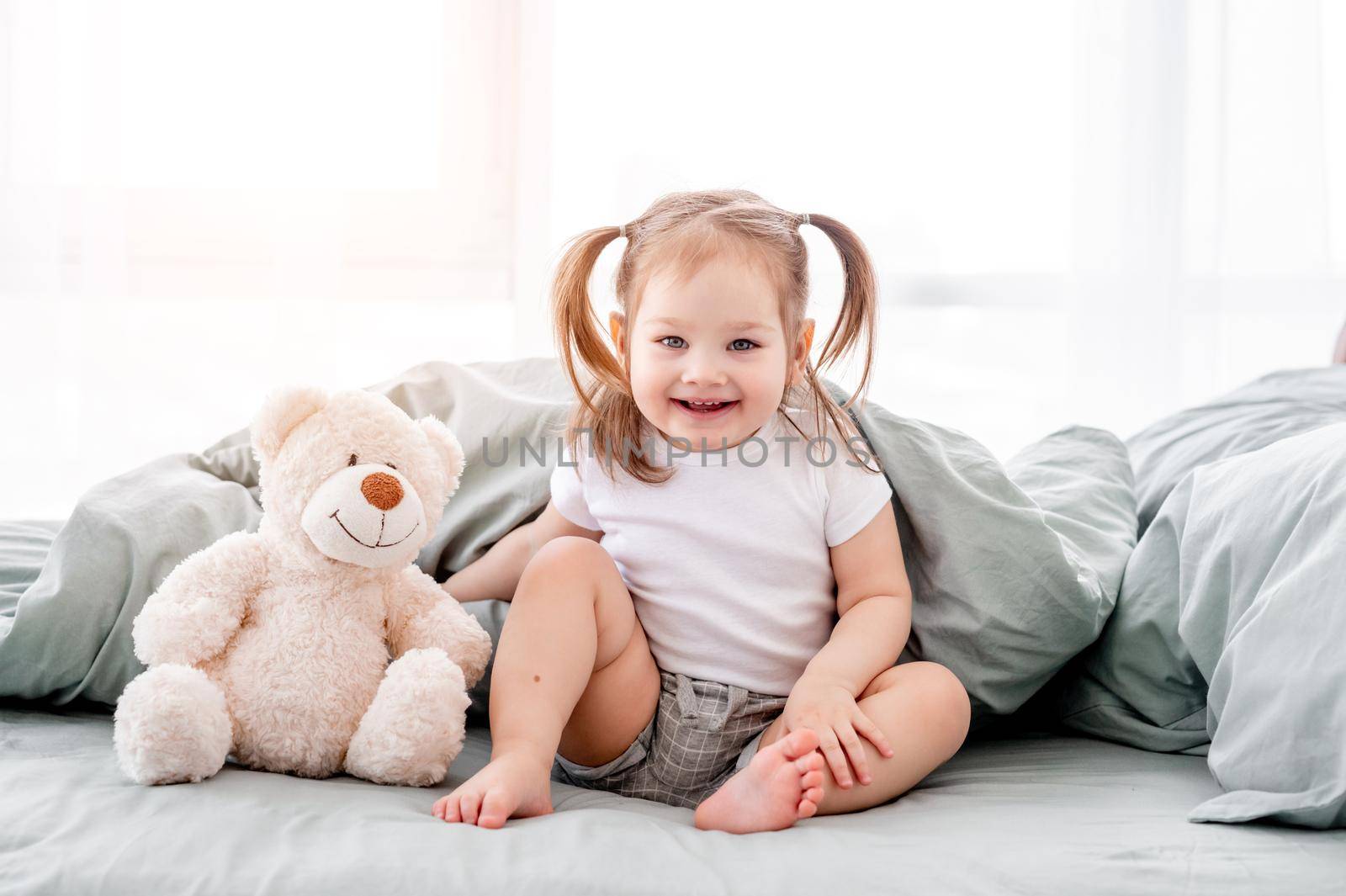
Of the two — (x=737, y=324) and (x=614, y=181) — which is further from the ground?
(x=614, y=181)

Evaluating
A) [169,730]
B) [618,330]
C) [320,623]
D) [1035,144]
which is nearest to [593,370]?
[618,330]

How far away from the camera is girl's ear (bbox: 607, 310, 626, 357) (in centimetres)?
107

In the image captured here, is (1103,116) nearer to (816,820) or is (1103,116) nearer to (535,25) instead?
(535,25)

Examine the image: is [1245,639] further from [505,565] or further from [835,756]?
[505,565]

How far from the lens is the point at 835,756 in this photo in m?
0.84

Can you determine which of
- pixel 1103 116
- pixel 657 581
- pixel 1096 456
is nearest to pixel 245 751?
pixel 657 581

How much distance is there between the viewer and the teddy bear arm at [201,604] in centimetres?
82

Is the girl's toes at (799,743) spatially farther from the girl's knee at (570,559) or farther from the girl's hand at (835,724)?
the girl's knee at (570,559)

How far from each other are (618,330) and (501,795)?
0.49 metres

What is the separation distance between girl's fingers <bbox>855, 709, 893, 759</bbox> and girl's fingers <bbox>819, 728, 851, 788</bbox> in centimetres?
3

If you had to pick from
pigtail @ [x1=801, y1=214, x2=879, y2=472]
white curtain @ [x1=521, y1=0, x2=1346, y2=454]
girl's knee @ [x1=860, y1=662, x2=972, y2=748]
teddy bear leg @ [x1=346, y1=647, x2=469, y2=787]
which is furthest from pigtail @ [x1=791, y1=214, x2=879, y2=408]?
white curtain @ [x1=521, y1=0, x2=1346, y2=454]

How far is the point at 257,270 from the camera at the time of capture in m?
2.04

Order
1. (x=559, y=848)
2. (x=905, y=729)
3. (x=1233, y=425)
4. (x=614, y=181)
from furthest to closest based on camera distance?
(x=614, y=181) < (x=1233, y=425) < (x=905, y=729) < (x=559, y=848)

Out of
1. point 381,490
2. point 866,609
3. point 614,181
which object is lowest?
point 866,609
